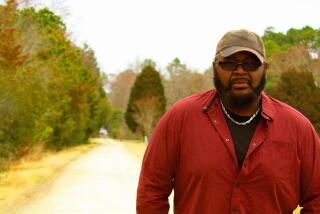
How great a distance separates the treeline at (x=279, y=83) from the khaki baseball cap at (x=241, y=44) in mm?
22493

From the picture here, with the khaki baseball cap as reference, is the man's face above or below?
below

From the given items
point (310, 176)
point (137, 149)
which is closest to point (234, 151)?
point (310, 176)

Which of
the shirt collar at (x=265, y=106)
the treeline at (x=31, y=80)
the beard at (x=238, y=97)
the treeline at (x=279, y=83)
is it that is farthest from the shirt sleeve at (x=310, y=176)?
the treeline at (x=279, y=83)

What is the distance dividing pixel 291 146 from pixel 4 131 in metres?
19.7

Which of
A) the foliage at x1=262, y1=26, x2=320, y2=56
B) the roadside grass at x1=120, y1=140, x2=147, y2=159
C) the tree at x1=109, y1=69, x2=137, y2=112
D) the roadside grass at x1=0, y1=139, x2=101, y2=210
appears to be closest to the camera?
the roadside grass at x1=0, y1=139, x2=101, y2=210

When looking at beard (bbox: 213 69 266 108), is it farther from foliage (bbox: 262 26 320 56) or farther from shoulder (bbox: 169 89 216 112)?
foliage (bbox: 262 26 320 56)

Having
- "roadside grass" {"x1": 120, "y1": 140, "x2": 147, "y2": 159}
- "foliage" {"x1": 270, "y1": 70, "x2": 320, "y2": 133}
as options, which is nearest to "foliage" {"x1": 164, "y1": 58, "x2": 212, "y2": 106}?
"roadside grass" {"x1": 120, "y1": 140, "x2": 147, "y2": 159}

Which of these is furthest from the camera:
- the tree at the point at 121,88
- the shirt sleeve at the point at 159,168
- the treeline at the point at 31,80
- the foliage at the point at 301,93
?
the tree at the point at 121,88

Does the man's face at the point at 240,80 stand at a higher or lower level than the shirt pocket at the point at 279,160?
higher

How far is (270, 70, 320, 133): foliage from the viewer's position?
26.8 meters

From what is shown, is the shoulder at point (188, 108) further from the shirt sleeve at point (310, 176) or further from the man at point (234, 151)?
the shirt sleeve at point (310, 176)

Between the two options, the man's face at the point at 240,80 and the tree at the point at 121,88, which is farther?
the tree at the point at 121,88

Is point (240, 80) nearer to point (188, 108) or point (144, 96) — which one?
point (188, 108)

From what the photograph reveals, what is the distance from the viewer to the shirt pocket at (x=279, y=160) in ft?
9.65
